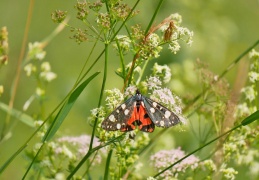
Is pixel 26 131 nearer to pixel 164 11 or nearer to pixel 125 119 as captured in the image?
pixel 164 11

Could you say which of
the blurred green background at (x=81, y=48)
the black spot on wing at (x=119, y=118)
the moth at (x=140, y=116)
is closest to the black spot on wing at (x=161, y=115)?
the moth at (x=140, y=116)

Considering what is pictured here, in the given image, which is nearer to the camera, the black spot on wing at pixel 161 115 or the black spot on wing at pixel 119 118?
the black spot on wing at pixel 119 118

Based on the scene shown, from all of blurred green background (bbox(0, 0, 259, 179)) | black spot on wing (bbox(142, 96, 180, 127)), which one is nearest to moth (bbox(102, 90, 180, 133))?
black spot on wing (bbox(142, 96, 180, 127))

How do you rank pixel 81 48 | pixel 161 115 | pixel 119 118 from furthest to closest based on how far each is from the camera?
1. pixel 81 48
2. pixel 161 115
3. pixel 119 118

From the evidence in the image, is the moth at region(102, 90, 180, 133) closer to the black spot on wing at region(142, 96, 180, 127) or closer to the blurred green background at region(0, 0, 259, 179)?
the black spot on wing at region(142, 96, 180, 127)

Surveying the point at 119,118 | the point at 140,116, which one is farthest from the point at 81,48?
the point at 119,118

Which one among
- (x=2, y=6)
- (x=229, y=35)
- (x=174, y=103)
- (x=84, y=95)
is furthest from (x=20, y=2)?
(x=174, y=103)

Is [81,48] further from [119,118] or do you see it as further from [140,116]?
[119,118]

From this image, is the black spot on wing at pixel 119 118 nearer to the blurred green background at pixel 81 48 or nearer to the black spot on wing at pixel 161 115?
the black spot on wing at pixel 161 115
